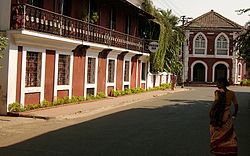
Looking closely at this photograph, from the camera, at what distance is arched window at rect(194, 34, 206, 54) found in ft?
188

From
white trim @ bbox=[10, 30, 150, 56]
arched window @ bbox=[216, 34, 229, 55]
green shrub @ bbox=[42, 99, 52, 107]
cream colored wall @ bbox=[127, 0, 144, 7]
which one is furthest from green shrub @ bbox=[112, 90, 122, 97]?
arched window @ bbox=[216, 34, 229, 55]

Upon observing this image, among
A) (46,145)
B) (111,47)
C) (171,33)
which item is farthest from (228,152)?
(171,33)

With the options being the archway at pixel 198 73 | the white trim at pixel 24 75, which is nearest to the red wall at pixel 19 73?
the white trim at pixel 24 75

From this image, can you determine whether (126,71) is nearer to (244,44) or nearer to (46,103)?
(244,44)

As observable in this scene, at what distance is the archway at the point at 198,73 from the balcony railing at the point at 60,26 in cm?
3248

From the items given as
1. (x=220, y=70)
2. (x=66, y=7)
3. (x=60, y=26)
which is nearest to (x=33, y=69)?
(x=60, y=26)

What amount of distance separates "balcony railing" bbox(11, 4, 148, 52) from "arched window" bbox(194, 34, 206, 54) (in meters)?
31.7

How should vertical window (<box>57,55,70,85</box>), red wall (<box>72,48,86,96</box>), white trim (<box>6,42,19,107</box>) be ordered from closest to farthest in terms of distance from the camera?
1. white trim (<box>6,42,19,107</box>)
2. vertical window (<box>57,55,70,85</box>)
3. red wall (<box>72,48,86,96</box>)

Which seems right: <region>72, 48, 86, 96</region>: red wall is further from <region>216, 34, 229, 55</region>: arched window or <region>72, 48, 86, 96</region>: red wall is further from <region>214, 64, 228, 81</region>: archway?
<region>214, 64, 228, 81</region>: archway

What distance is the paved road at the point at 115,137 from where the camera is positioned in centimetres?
893

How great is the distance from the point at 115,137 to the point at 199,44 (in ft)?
159

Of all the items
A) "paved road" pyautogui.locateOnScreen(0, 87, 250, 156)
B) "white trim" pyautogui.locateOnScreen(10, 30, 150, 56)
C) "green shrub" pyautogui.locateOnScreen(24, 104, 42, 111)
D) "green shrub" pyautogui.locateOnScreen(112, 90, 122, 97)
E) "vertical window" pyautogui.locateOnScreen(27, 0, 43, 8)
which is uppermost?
"vertical window" pyautogui.locateOnScreen(27, 0, 43, 8)

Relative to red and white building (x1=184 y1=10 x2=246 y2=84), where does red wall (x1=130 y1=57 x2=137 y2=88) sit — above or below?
below

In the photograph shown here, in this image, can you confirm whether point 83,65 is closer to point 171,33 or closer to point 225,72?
point 171,33
